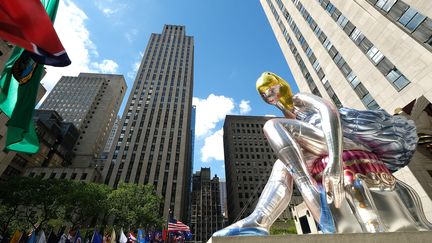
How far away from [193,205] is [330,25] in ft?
339

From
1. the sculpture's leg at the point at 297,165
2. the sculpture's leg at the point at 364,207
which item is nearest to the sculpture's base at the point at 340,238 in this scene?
the sculpture's leg at the point at 364,207

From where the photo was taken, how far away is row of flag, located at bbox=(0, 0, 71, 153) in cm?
318

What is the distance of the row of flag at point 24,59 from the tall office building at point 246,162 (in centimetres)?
6132

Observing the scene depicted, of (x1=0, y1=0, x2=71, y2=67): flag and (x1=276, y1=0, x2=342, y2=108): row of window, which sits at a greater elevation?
(x1=276, y1=0, x2=342, y2=108): row of window

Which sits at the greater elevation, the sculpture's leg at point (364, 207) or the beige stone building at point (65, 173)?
the beige stone building at point (65, 173)

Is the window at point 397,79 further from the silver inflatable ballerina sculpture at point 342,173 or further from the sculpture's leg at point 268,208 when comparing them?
the sculpture's leg at point 268,208

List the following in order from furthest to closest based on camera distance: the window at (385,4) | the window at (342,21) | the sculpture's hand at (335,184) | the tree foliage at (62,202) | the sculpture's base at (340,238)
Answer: the tree foliage at (62,202) → the window at (342,21) → the window at (385,4) → the sculpture's hand at (335,184) → the sculpture's base at (340,238)

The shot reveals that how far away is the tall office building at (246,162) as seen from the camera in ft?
219

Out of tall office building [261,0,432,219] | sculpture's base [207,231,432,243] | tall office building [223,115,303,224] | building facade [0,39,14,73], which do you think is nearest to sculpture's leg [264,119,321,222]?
sculpture's base [207,231,432,243]

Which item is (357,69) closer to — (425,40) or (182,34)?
(425,40)

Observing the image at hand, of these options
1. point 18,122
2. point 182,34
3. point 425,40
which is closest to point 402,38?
point 425,40

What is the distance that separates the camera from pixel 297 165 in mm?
3221

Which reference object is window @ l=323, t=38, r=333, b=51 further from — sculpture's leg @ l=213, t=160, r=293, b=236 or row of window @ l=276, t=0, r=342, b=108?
sculpture's leg @ l=213, t=160, r=293, b=236

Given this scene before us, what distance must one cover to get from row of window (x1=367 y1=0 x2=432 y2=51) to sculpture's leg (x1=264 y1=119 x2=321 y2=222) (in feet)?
56.2
